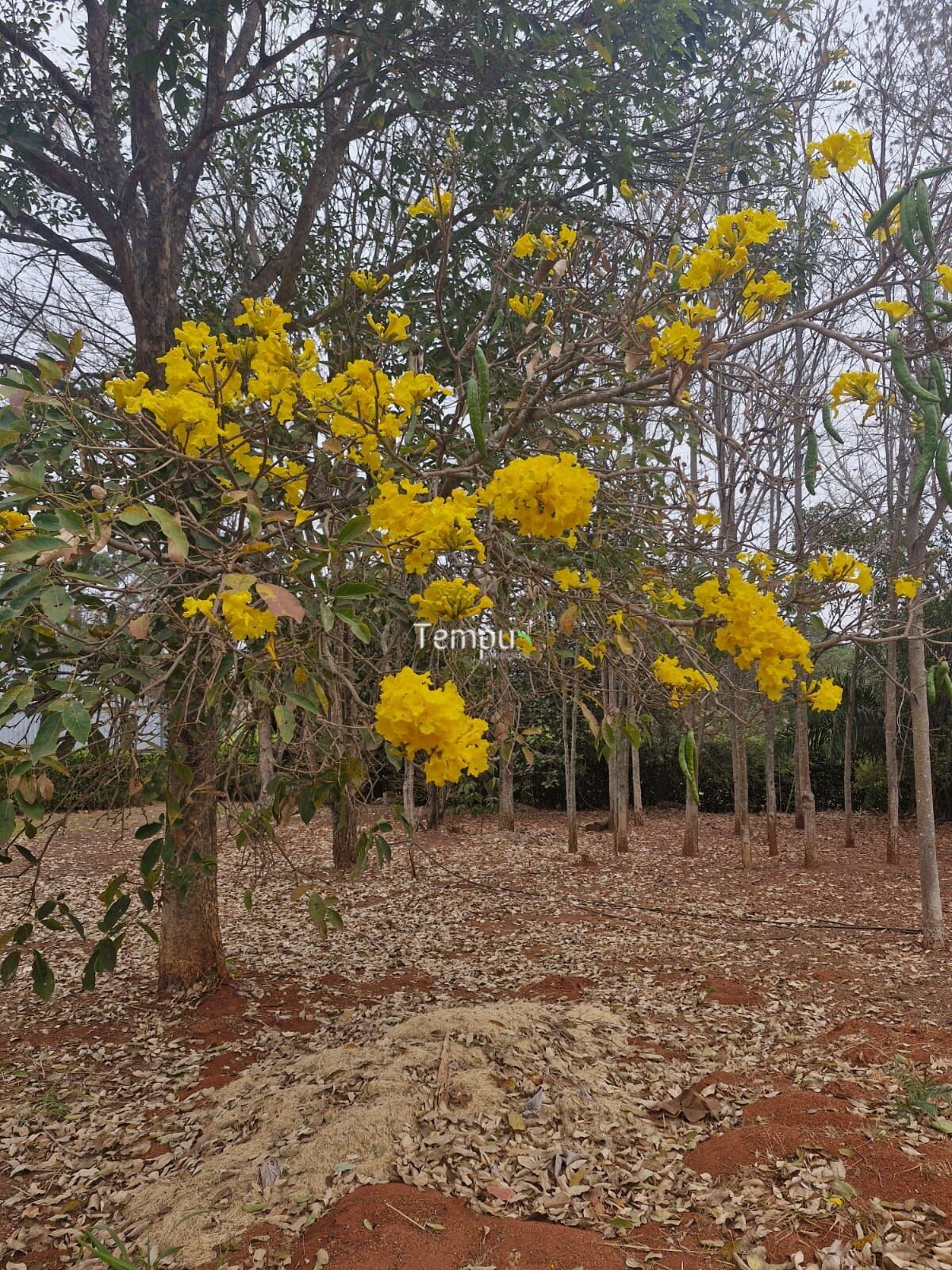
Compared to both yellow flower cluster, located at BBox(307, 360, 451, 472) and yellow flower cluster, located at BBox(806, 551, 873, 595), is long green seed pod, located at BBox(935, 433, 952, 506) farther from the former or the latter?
yellow flower cluster, located at BBox(307, 360, 451, 472)

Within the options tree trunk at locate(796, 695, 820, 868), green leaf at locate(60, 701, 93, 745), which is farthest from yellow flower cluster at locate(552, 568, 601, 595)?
tree trunk at locate(796, 695, 820, 868)

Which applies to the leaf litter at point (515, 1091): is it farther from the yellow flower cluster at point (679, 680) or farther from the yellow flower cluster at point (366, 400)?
the yellow flower cluster at point (366, 400)

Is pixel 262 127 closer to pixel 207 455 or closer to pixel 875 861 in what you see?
pixel 207 455

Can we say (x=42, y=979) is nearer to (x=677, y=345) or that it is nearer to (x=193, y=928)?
(x=193, y=928)

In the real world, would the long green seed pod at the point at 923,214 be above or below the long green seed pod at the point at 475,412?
above

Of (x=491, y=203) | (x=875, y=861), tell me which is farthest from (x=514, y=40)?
(x=875, y=861)

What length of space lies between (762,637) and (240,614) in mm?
1079

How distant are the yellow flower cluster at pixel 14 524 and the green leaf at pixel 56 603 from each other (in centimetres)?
35

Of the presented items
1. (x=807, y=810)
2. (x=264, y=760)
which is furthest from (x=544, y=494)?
(x=807, y=810)

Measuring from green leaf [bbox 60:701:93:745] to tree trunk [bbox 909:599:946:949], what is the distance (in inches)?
153

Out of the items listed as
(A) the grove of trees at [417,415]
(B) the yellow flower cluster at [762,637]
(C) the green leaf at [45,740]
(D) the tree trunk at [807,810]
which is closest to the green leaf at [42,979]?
(A) the grove of trees at [417,415]

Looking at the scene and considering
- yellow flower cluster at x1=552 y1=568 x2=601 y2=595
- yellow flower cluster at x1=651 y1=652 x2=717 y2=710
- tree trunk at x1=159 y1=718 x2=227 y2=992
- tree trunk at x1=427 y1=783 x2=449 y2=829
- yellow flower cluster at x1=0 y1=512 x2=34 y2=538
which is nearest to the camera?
yellow flower cluster at x1=0 y1=512 x2=34 y2=538

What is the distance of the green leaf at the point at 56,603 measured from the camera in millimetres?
1403

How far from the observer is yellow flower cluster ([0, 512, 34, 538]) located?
1.70 metres
